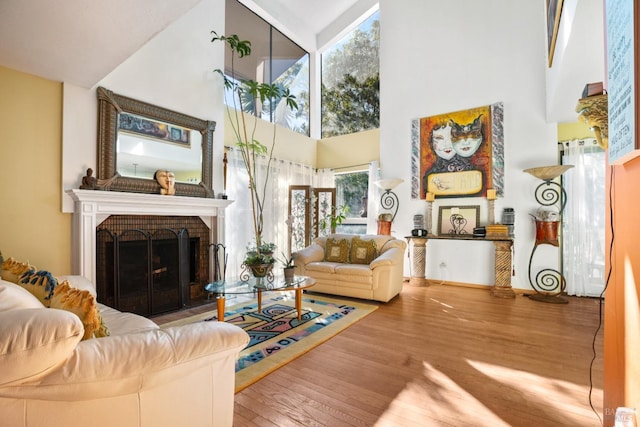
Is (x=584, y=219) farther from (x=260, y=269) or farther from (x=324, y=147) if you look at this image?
(x=324, y=147)

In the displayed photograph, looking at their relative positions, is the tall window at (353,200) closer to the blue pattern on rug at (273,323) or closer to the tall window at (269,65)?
the tall window at (269,65)

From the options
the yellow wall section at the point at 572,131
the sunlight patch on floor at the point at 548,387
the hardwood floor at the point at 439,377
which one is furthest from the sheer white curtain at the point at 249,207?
the yellow wall section at the point at 572,131

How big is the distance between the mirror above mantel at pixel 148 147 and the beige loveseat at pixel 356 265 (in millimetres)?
1830

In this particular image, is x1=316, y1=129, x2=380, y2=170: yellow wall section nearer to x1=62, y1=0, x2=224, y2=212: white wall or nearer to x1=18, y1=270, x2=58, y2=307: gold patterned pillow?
x1=62, y1=0, x2=224, y2=212: white wall

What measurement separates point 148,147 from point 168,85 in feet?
2.83

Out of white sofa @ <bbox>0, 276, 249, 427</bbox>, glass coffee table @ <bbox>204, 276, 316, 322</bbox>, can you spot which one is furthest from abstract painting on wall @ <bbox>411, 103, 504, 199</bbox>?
white sofa @ <bbox>0, 276, 249, 427</bbox>

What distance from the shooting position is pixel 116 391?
1.06m

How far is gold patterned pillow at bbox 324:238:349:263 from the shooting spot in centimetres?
443

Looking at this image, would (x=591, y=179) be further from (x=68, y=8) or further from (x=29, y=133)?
(x=29, y=133)

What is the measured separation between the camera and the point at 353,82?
22.2 feet

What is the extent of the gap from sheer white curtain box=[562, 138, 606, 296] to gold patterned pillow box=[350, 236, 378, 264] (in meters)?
2.78

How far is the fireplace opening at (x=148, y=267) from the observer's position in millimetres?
3164

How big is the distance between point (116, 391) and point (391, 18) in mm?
6960

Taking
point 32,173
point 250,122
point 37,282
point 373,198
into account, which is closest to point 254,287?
point 37,282
